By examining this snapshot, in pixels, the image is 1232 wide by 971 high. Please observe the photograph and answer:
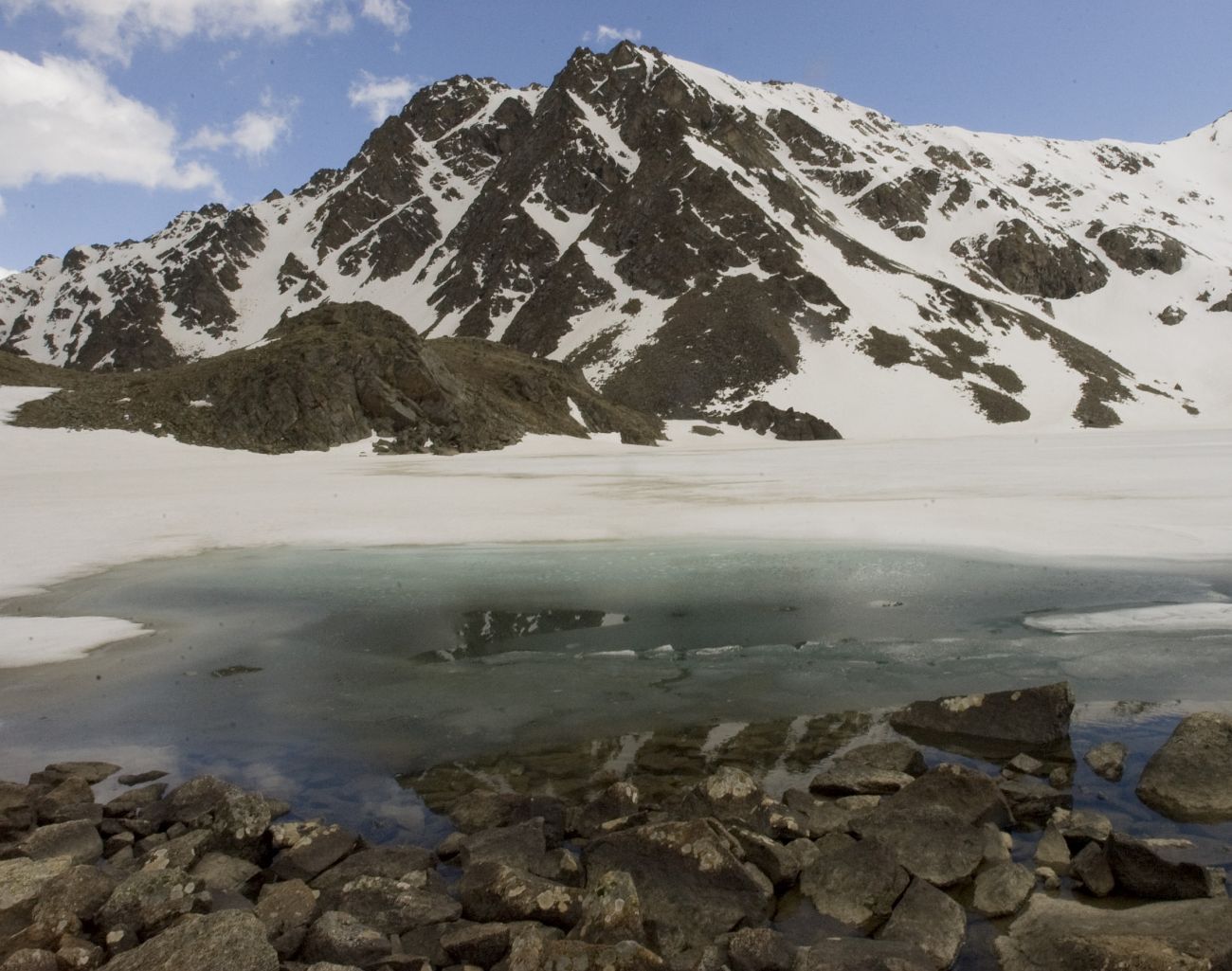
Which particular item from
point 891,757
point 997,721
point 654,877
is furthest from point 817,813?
point 997,721

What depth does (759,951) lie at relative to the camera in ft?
15.9

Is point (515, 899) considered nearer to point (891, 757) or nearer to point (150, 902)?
point (150, 902)

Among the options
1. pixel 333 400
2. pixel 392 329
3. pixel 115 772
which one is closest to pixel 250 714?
pixel 115 772

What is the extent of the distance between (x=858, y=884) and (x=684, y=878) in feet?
3.88

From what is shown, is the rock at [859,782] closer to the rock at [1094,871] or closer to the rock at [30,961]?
the rock at [1094,871]

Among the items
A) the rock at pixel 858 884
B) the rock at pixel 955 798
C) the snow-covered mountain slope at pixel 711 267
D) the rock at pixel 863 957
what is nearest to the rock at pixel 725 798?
the rock at pixel 858 884

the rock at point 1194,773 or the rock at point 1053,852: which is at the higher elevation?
the rock at point 1194,773

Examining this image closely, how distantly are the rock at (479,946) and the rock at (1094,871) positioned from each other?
12.8 feet

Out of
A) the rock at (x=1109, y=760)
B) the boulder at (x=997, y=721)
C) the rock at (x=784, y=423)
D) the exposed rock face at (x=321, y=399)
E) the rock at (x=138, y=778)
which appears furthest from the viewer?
the rock at (x=784, y=423)

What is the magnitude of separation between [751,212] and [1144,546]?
10704cm

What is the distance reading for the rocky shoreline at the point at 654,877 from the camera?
480 cm

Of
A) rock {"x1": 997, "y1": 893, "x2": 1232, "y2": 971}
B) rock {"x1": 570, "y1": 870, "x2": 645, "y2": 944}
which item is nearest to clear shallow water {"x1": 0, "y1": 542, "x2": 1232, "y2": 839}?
rock {"x1": 570, "y1": 870, "x2": 645, "y2": 944}

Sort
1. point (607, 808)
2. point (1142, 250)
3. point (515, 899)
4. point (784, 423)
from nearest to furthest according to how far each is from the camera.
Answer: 1. point (515, 899)
2. point (607, 808)
3. point (784, 423)
4. point (1142, 250)

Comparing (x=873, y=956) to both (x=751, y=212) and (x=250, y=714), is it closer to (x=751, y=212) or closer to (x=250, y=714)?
(x=250, y=714)
